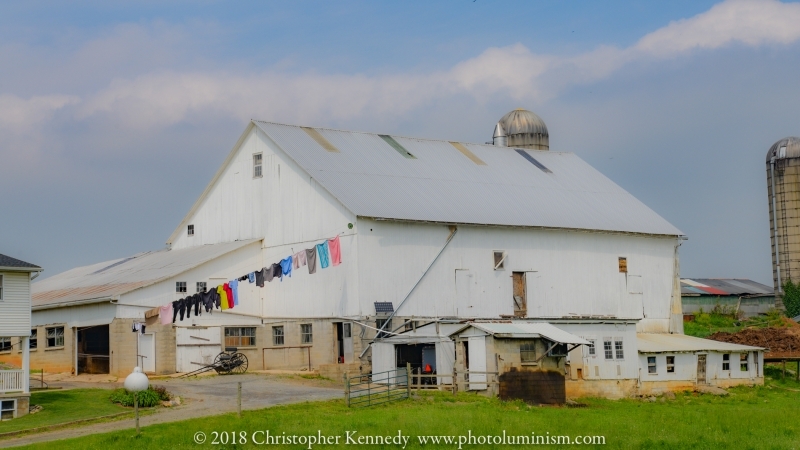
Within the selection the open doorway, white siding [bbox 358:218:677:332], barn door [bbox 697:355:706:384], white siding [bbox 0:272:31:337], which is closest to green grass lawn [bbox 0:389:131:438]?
white siding [bbox 0:272:31:337]

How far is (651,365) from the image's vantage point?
163 ft

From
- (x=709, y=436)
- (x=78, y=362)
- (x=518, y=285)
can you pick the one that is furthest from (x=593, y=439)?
(x=78, y=362)

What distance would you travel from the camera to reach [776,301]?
77.1 meters

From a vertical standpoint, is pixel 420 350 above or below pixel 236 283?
below

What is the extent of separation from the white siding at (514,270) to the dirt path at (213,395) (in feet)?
16.9

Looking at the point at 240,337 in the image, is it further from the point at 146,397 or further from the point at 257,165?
the point at 146,397

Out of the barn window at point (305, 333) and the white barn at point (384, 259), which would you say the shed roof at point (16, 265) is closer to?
the white barn at point (384, 259)

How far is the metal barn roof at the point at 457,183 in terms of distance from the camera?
49.2 meters

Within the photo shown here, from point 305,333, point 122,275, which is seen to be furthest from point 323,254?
point 122,275

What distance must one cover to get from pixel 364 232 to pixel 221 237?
→ 10.0 meters

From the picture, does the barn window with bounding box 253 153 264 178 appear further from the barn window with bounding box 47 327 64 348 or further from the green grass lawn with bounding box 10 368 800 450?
the green grass lawn with bounding box 10 368 800 450

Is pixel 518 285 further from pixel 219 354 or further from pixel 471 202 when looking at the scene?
pixel 219 354

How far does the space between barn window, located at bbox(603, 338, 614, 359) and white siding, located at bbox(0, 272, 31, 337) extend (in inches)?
895

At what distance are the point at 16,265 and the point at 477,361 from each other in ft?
53.1
